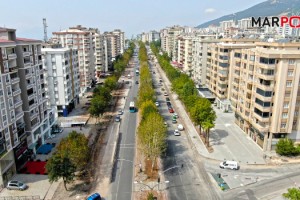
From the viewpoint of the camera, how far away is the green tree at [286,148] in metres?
55.0

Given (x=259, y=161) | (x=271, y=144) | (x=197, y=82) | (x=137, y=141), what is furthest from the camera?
(x=197, y=82)

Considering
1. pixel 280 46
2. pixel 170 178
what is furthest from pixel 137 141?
pixel 280 46

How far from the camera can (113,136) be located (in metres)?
69.8

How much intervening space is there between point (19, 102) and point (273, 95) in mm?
49568

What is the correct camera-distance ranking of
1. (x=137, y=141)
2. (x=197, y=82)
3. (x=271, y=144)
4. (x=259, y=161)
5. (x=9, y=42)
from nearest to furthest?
(x=9, y=42), (x=259, y=161), (x=271, y=144), (x=137, y=141), (x=197, y=82)

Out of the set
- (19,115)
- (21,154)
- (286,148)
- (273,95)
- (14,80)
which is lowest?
(286,148)

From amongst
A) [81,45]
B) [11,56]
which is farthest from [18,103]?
[81,45]

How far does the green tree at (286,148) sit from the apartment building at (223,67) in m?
32.8

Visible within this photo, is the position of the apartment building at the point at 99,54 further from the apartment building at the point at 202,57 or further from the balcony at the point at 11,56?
the balcony at the point at 11,56

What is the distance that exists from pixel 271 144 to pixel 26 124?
50.7 meters

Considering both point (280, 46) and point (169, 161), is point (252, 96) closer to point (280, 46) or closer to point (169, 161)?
point (280, 46)

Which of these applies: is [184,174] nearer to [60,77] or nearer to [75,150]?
[75,150]

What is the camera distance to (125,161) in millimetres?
55688

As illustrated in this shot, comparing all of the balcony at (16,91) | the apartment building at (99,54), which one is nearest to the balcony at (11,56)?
the balcony at (16,91)
